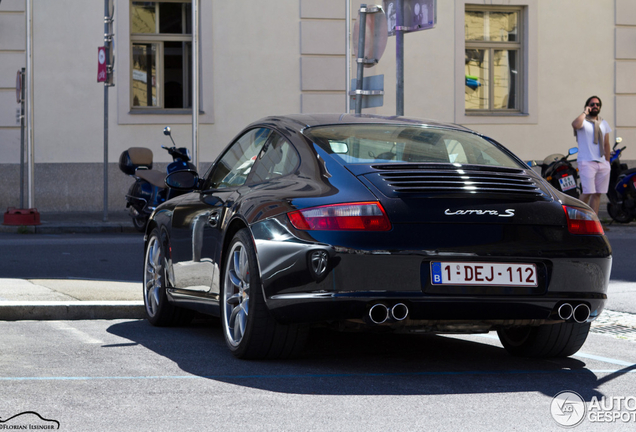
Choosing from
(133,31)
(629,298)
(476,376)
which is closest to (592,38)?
(133,31)

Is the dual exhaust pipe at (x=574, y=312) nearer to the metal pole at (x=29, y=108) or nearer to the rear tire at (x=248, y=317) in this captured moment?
the rear tire at (x=248, y=317)

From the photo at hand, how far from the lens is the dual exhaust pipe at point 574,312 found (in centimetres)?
512

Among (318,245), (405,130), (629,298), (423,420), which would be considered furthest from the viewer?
(629,298)

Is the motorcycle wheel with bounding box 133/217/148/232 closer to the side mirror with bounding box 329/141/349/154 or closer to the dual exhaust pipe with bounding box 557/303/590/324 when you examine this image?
the side mirror with bounding box 329/141/349/154

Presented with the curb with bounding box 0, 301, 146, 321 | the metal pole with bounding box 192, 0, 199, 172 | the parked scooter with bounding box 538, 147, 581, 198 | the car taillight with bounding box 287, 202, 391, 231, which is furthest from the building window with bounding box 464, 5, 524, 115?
the car taillight with bounding box 287, 202, 391, 231

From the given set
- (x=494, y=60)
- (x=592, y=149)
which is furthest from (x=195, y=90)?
(x=494, y=60)

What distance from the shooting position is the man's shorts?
1491 centimetres

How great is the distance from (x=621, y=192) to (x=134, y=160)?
7479 millimetres

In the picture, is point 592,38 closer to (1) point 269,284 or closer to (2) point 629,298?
(2) point 629,298

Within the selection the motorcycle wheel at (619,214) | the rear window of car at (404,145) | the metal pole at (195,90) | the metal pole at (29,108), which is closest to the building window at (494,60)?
the motorcycle wheel at (619,214)

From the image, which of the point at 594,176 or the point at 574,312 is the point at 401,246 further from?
the point at 594,176

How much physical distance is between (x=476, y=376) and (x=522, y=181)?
1003mm

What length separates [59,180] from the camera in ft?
61.2

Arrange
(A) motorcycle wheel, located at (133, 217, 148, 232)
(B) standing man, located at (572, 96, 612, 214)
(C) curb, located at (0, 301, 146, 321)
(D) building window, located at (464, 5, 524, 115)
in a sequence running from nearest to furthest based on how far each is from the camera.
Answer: (C) curb, located at (0, 301, 146, 321) < (B) standing man, located at (572, 96, 612, 214) < (A) motorcycle wheel, located at (133, 217, 148, 232) < (D) building window, located at (464, 5, 524, 115)
